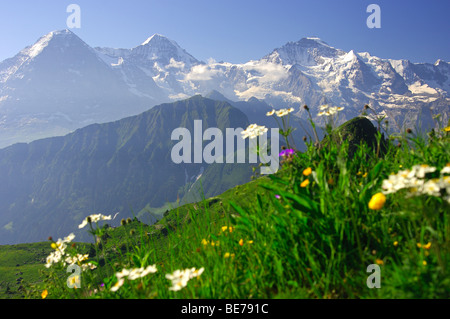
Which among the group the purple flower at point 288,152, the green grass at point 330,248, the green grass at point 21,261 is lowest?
the green grass at point 21,261

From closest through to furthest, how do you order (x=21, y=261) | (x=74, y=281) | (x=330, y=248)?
(x=330, y=248), (x=74, y=281), (x=21, y=261)

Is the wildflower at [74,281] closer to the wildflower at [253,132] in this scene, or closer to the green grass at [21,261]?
the wildflower at [253,132]

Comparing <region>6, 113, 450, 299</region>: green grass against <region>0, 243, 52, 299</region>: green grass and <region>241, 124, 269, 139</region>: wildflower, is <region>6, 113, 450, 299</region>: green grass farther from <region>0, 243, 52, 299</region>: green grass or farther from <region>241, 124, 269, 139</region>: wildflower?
<region>0, 243, 52, 299</region>: green grass

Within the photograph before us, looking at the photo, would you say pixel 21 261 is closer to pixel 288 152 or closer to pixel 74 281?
pixel 74 281

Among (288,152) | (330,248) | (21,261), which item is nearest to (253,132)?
(288,152)

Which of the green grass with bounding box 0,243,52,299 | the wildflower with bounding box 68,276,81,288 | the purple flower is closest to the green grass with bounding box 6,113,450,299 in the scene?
the wildflower with bounding box 68,276,81,288

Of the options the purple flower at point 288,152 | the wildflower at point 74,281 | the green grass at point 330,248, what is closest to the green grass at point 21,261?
the wildflower at point 74,281

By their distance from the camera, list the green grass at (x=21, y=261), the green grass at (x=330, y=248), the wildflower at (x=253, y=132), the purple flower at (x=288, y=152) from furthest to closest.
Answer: the green grass at (x=21, y=261)
the purple flower at (x=288, y=152)
the wildflower at (x=253, y=132)
the green grass at (x=330, y=248)

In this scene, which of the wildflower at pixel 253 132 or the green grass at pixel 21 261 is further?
the green grass at pixel 21 261

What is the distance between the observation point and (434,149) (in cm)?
361

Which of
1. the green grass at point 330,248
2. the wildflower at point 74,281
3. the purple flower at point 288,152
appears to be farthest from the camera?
the purple flower at point 288,152

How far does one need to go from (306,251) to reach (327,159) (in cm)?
156
